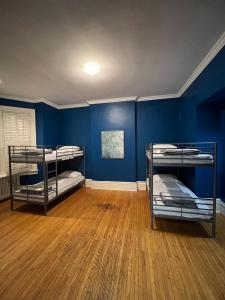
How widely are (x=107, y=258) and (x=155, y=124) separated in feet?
10.8

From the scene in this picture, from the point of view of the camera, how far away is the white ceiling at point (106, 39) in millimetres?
1315

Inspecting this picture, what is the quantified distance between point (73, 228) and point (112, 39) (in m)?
2.61

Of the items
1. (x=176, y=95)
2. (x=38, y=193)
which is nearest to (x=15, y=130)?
(x=38, y=193)

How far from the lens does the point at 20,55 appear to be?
1.99 meters

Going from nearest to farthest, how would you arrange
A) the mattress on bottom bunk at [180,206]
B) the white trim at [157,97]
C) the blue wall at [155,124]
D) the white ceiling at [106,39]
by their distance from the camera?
the white ceiling at [106,39] → the mattress on bottom bunk at [180,206] → the white trim at [157,97] → the blue wall at [155,124]

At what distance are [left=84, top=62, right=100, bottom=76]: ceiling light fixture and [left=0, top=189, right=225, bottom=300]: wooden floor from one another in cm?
244

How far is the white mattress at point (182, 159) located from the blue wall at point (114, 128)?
1.90m

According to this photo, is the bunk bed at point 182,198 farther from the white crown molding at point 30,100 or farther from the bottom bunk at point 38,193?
the white crown molding at point 30,100

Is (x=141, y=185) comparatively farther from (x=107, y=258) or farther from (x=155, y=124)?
(x=107, y=258)

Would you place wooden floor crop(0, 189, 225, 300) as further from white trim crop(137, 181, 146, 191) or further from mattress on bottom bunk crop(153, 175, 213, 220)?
white trim crop(137, 181, 146, 191)

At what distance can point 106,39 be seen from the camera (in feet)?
5.61

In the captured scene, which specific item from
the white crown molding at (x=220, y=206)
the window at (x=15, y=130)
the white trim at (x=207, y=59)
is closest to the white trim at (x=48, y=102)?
the window at (x=15, y=130)

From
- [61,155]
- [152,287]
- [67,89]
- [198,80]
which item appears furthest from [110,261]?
[67,89]

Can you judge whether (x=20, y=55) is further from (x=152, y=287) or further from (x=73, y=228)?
(x=152, y=287)
